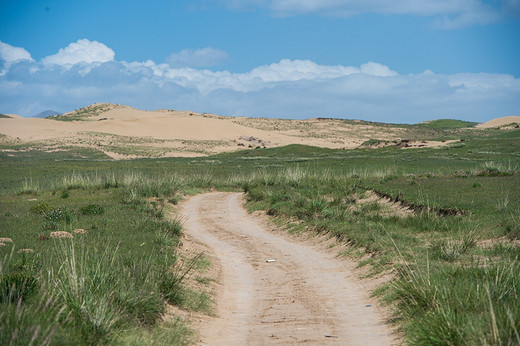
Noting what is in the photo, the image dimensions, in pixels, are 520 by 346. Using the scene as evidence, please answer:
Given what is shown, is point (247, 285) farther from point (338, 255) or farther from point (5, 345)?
point (5, 345)

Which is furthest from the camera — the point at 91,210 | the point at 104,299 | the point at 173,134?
the point at 173,134

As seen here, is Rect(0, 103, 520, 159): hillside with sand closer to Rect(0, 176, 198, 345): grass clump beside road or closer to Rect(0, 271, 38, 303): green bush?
Rect(0, 176, 198, 345): grass clump beside road

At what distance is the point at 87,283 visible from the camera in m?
6.88

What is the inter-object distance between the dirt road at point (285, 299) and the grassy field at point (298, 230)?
51cm

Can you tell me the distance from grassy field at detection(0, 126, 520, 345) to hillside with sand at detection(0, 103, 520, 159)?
52.0 metres

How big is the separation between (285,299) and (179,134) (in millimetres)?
97845

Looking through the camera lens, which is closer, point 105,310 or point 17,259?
point 105,310

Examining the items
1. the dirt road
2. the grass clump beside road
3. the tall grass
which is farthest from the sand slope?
the tall grass

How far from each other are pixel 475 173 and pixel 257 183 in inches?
466

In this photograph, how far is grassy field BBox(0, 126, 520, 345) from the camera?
6.09 meters

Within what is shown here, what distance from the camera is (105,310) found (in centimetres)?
618

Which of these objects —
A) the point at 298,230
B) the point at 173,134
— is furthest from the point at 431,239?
the point at 173,134

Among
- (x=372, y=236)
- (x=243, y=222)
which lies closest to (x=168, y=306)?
(x=372, y=236)

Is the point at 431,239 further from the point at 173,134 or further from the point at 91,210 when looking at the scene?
the point at 173,134
